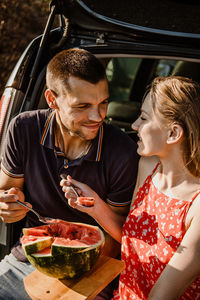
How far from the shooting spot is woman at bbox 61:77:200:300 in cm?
185

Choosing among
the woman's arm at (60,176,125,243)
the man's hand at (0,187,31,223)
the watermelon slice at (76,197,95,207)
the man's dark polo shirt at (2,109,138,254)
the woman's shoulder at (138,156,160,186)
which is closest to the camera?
the watermelon slice at (76,197,95,207)

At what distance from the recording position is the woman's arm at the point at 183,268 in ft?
5.92

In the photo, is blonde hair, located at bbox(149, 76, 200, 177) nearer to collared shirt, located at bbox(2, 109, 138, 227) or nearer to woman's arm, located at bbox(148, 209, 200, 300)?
woman's arm, located at bbox(148, 209, 200, 300)

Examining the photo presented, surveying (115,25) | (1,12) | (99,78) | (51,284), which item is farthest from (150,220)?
(1,12)

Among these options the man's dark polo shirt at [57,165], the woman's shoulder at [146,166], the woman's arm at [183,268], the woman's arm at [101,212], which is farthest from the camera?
the man's dark polo shirt at [57,165]

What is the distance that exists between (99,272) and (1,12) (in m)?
8.85

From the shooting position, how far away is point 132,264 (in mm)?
2143

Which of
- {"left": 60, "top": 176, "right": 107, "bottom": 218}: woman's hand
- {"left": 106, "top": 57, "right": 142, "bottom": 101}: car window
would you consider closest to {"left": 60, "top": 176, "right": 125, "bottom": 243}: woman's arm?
{"left": 60, "top": 176, "right": 107, "bottom": 218}: woman's hand

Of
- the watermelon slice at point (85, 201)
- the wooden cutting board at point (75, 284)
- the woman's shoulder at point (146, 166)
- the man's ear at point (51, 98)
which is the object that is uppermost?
the man's ear at point (51, 98)

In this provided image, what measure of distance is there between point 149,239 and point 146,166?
488 millimetres

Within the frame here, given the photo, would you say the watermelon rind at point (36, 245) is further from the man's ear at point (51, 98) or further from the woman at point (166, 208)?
the man's ear at point (51, 98)

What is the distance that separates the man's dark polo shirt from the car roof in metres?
0.77

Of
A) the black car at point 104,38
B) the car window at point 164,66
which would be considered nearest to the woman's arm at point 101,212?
the black car at point 104,38

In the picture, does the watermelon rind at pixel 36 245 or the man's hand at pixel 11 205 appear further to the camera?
the man's hand at pixel 11 205
